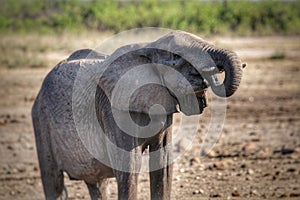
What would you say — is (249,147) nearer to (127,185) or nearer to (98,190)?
(98,190)

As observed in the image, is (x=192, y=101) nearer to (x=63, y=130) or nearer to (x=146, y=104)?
(x=146, y=104)

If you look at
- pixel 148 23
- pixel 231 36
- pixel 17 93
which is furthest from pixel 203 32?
pixel 17 93

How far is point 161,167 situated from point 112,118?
53 centimetres

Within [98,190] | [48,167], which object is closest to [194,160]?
[98,190]

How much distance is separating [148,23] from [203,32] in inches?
245

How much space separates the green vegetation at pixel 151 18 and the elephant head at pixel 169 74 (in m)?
22.3

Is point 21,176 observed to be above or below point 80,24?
below

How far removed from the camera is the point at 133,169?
476cm

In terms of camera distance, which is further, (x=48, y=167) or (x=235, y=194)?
(x=235, y=194)

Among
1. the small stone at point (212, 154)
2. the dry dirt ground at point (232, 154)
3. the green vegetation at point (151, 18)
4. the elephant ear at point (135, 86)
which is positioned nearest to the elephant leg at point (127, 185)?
the elephant ear at point (135, 86)

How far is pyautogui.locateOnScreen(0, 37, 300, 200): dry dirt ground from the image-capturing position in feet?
23.4

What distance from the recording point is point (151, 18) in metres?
34.0

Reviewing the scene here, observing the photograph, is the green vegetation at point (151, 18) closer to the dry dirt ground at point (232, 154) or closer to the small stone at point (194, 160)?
the dry dirt ground at point (232, 154)

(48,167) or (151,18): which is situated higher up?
(151,18)
